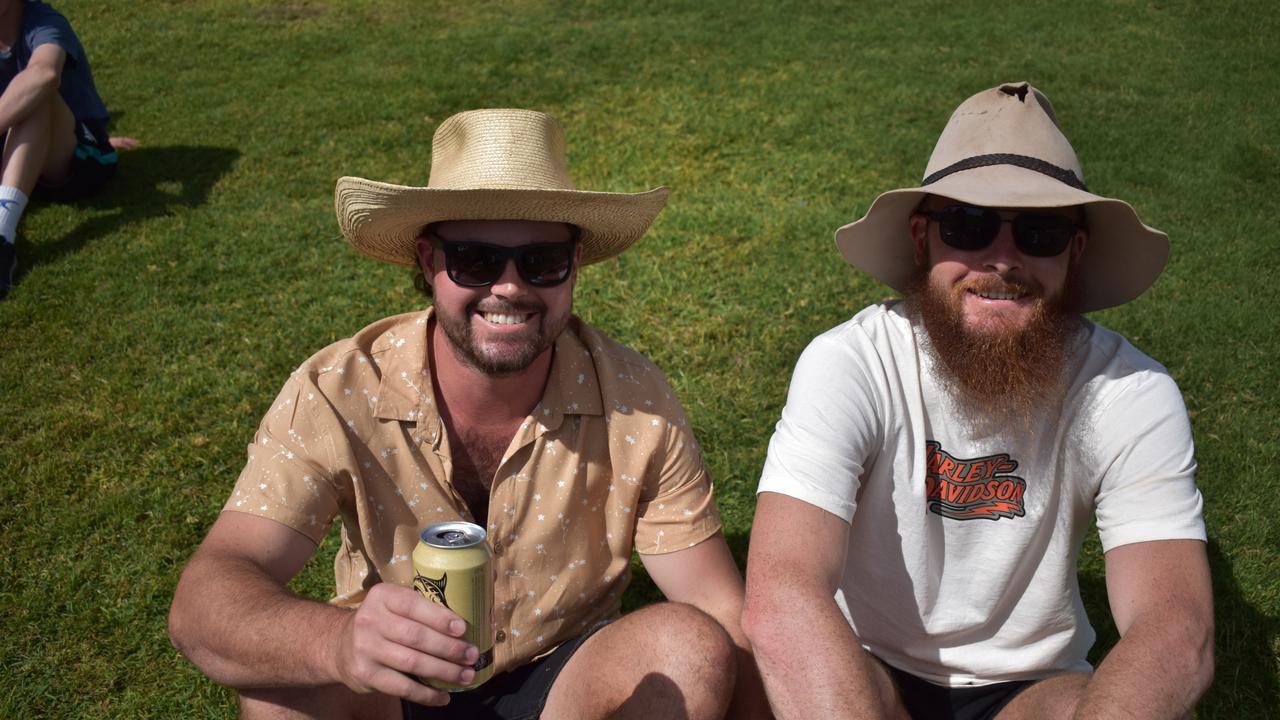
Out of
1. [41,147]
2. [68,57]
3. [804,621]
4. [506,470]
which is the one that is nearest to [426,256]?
[506,470]

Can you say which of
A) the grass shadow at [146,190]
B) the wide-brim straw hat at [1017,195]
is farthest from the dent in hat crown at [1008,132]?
the grass shadow at [146,190]

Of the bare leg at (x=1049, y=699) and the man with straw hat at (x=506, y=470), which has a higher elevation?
the man with straw hat at (x=506, y=470)

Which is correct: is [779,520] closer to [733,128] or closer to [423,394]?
[423,394]

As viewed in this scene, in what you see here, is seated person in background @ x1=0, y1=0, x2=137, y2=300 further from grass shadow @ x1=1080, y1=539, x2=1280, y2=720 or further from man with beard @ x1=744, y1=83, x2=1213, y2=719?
grass shadow @ x1=1080, y1=539, x2=1280, y2=720

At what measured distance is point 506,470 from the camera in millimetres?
2863

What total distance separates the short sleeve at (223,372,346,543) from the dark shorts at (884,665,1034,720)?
5.32ft

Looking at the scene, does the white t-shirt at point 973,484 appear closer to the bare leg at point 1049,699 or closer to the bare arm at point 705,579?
the bare leg at point 1049,699

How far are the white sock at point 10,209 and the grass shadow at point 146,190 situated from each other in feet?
0.61

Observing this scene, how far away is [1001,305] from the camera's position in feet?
9.37

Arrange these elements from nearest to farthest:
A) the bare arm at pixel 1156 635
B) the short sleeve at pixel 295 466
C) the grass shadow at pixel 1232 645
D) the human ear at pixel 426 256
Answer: the bare arm at pixel 1156 635 → the short sleeve at pixel 295 466 → the human ear at pixel 426 256 → the grass shadow at pixel 1232 645

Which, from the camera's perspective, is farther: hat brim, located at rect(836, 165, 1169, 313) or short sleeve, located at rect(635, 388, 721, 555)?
short sleeve, located at rect(635, 388, 721, 555)

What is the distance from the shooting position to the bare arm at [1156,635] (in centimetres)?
242

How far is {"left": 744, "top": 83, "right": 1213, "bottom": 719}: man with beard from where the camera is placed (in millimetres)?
2596

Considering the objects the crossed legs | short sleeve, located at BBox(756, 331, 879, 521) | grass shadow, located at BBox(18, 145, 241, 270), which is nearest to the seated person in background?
grass shadow, located at BBox(18, 145, 241, 270)
